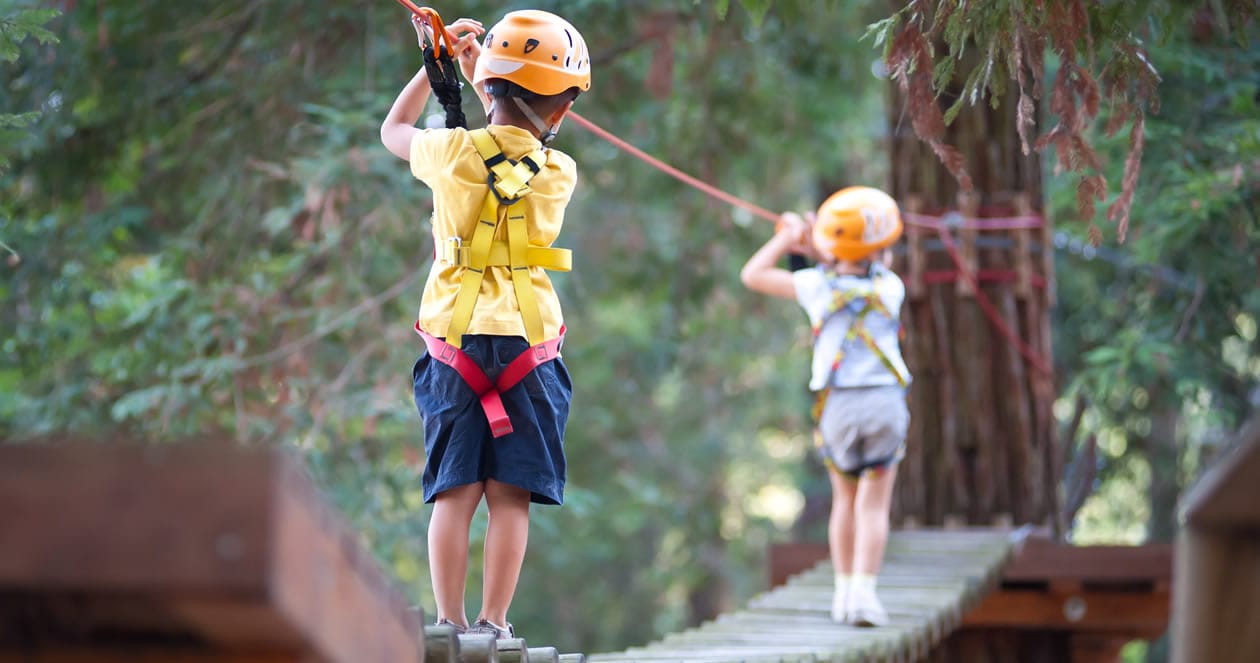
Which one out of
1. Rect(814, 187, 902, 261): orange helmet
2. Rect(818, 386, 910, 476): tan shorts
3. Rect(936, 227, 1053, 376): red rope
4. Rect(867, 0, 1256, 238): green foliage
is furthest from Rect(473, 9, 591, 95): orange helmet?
Rect(936, 227, 1053, 376): red rope

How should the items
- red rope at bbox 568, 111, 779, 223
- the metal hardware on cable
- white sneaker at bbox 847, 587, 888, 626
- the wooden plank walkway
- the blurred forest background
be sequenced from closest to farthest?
the metal hardware on cable, the wooden plank walkway, red rope at bbox 568, 111, 779, 223, white sneaker at bbox 847, 587, 888, 626, the blurred forest background

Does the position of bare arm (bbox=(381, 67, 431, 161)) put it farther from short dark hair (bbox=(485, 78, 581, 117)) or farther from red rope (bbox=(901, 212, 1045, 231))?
red rope (bbox=(901, 212, 1045, 231))

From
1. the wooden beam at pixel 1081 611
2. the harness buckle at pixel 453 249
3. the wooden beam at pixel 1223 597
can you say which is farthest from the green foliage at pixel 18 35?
the wooden beam at pixel 1081 611

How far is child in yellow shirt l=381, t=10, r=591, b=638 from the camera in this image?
3428 mm

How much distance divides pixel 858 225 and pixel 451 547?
2.45 m

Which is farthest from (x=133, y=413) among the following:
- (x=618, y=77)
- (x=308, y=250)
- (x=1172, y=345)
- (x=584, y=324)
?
(x=584, y=324)

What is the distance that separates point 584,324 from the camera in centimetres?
1265

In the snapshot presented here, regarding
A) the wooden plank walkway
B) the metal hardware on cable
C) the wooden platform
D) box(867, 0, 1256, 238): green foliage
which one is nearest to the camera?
the wooden platform

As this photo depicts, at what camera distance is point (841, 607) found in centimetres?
530

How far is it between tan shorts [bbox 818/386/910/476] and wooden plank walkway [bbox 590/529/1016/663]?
1.85ft

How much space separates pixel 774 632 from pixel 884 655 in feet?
1.38

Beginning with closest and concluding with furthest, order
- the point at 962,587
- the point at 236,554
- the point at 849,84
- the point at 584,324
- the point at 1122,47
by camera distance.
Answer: the point at 236,554, the point at 1122,47, the point at 962,587, the point at 849,84, the point at 584,324

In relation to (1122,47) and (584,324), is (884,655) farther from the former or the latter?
(584,324)

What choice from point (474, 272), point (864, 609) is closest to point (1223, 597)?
point (474, 272)
